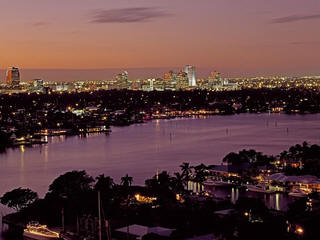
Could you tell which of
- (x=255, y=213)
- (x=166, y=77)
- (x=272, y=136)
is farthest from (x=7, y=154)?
(x=166, y=77)

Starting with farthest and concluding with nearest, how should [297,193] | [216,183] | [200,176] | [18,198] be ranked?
[200,176]
[216,183]
[297,193]
[18,198]

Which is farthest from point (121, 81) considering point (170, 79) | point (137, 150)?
point (137, 150)

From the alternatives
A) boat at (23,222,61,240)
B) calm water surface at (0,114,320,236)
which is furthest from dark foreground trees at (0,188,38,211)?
calm water surface at (0,114,320,236)

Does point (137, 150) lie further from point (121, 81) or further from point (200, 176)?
point (121, 81)

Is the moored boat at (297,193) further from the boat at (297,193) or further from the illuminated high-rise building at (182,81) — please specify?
the illuminated high-rise building at (182,81)

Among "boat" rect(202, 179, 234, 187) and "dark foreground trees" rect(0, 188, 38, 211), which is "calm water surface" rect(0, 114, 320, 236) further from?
"dark foreground trees" rect(0, 188, 38, 211)
